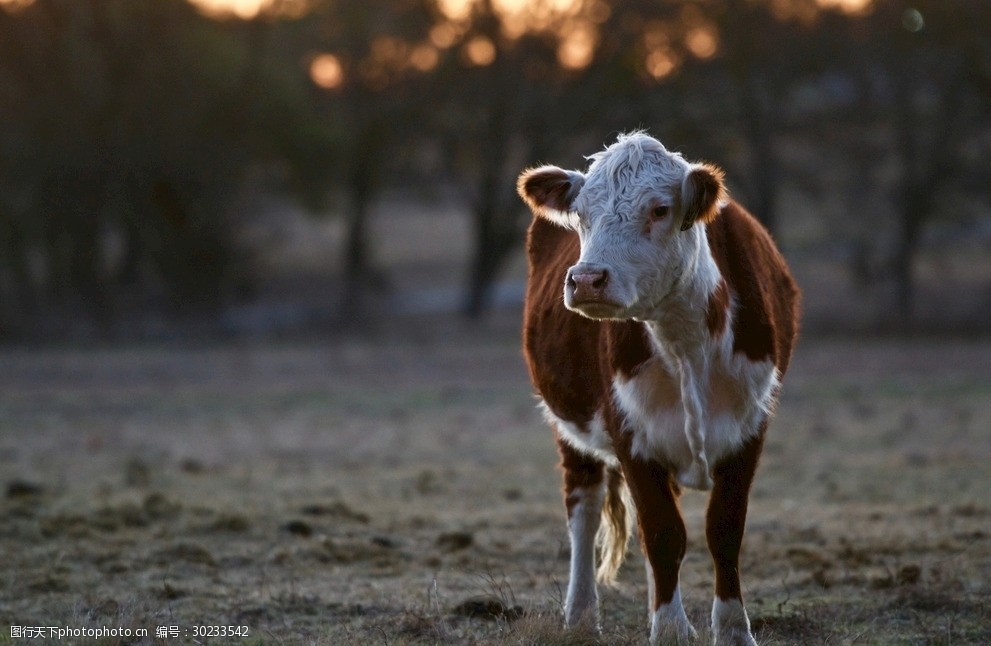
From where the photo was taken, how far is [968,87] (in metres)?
29.2

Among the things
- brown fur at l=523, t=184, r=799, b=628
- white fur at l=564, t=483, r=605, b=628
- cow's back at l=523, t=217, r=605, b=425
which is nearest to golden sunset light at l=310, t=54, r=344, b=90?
cow's back at l=523, t=217, r=605, b=425

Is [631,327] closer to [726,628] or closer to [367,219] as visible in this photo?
[726,628]

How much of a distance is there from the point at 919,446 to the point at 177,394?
1084 centimetres

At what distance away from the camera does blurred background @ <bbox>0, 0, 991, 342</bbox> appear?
2981 centimetres

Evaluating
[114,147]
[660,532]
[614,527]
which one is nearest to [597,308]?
[660,532]

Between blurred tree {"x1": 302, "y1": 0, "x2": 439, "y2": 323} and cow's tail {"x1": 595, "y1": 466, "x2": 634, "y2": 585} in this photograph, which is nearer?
cow's tail {"x1": 595, "y1": 466, "x2": 634, "y2": 585}

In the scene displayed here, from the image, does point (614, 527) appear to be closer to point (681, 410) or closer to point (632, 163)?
point (681, 410)

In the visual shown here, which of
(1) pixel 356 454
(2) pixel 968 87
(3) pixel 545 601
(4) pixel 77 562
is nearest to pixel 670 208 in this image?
(3) pixel 545 601

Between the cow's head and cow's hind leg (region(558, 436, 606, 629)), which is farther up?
the cow's head

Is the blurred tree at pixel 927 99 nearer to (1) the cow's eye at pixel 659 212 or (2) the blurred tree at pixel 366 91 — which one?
(2) the blurred tree at pixel 366 91

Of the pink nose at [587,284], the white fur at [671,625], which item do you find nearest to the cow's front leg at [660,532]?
the white fur at [671,625]

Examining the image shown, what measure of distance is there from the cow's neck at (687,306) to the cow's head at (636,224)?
0.04 feet

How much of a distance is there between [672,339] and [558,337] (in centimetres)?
109

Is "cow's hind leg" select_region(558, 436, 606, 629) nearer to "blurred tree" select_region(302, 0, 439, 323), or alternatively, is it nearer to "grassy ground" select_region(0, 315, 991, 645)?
"grassy ground" select_region(0, 315, 991, 645)
